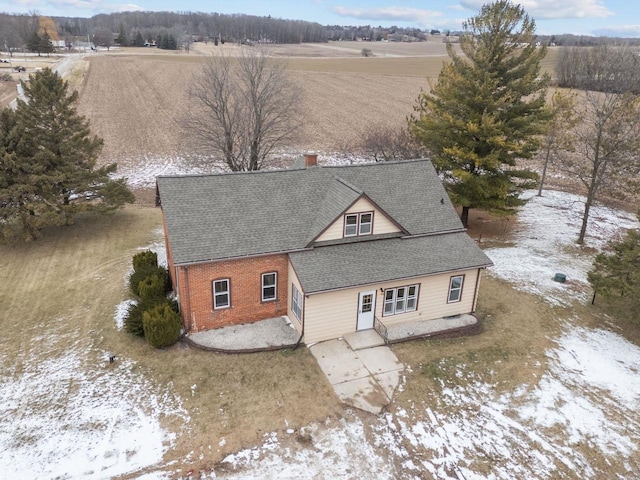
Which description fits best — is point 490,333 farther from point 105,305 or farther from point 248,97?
point 248,97

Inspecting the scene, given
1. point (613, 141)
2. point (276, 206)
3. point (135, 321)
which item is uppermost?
point (613, 141)

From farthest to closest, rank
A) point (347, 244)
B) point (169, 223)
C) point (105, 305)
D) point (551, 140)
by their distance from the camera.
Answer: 1. point (551, 140)
2. point (105, 305)
3. point (347, 244)
4. point (169, 223)

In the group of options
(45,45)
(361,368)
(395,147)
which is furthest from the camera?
(45,45)

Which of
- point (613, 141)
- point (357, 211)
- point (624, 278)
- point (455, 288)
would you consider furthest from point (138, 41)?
point (624, 278)

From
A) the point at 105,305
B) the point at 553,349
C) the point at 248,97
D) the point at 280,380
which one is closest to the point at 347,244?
the point at 280,380

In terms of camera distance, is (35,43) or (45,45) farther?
(35,43)

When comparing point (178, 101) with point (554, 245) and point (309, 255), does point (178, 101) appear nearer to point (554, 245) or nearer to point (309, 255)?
point (554, 245)

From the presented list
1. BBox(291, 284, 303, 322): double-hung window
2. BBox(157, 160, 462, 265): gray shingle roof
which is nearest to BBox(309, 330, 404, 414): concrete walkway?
BBox(291, 284, 303, 322): double-hung window
